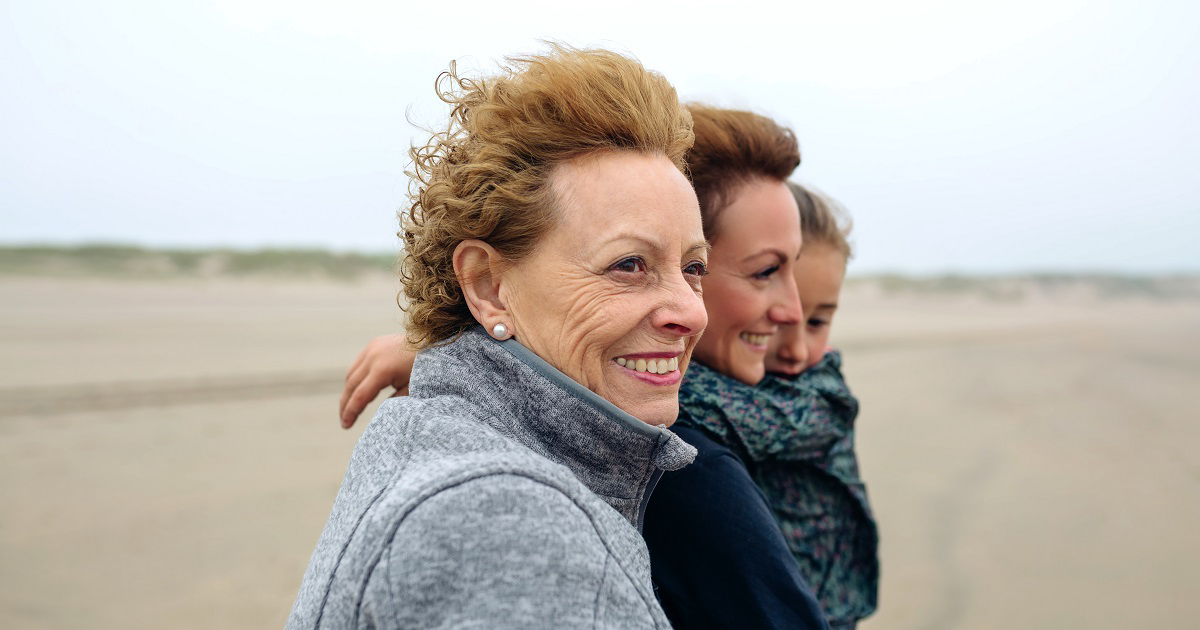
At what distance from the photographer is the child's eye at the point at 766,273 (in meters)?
2.10

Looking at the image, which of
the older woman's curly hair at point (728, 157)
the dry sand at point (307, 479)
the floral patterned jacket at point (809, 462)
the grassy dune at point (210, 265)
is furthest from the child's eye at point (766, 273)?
the grassy dune at point (210, 265)

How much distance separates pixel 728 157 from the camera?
2059mm

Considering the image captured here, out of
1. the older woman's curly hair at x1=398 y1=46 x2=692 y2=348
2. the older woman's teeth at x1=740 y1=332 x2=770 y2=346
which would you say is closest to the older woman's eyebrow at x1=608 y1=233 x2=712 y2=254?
the older woman's curly hair at x1=398 y1=46 x2=692 y2=348

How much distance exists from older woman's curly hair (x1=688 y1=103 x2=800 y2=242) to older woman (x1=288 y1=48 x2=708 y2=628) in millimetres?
430

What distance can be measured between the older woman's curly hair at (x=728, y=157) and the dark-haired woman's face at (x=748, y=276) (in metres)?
0.02

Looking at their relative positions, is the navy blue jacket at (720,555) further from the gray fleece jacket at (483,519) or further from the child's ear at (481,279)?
the child's ear at (481,279)

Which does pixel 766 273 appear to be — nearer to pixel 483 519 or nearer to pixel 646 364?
pixel 646 364

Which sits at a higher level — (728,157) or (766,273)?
(728,157)

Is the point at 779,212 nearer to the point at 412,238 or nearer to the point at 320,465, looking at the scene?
the point at 412,238

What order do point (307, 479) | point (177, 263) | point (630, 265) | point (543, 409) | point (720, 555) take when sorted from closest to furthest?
point (543, 409) < point (630, 265) < point (720, 555) < point (307, 479) < point (177, 263)

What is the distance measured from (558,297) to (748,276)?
79 cm

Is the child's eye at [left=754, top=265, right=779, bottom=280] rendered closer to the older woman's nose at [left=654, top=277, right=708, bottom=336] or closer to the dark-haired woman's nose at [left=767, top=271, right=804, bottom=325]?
the dark-haired woman's nose at [left=767, top=271, right=804, bottom=325]

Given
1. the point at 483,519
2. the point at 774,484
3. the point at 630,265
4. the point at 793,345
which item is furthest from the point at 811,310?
the point at 483,519

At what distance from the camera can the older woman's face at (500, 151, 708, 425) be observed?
144 cm
